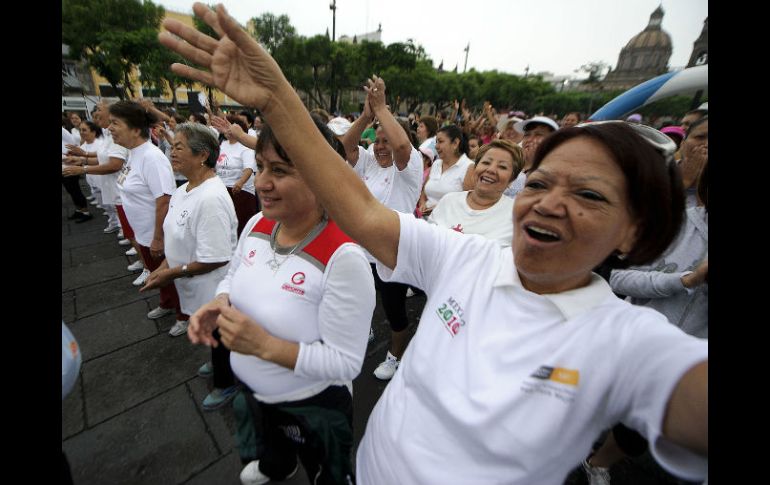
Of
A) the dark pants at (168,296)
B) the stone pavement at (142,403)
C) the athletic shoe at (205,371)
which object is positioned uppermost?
the dark pants at (168,296)

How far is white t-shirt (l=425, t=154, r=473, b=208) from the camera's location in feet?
12.2

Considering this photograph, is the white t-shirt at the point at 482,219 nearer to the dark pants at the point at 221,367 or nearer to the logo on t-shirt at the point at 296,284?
the logo on t-shirt at the point at 296,284

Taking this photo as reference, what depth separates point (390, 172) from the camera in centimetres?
342

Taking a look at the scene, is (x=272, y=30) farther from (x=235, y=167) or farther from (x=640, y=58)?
(x=640, y=58)

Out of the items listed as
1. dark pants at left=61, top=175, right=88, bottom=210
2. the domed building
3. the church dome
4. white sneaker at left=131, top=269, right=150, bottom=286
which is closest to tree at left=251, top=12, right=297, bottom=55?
dark pants at left=61, top=175, right=88, bottom=210

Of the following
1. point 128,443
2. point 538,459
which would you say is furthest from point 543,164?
point 128,443

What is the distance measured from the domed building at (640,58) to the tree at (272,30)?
50.4 metres

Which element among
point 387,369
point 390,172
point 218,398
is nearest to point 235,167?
point 390,172

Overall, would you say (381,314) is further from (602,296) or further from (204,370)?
(602,296)

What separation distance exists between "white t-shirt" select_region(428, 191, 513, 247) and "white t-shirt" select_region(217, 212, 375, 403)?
4.25 ft

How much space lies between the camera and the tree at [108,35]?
2052cm

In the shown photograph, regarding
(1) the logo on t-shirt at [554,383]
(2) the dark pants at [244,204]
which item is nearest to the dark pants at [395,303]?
(1) the logo on t-shirt at [554,383]

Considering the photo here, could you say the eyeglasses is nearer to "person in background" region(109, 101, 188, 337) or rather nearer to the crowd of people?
the crowd of people

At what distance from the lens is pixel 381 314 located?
4.08 meters
